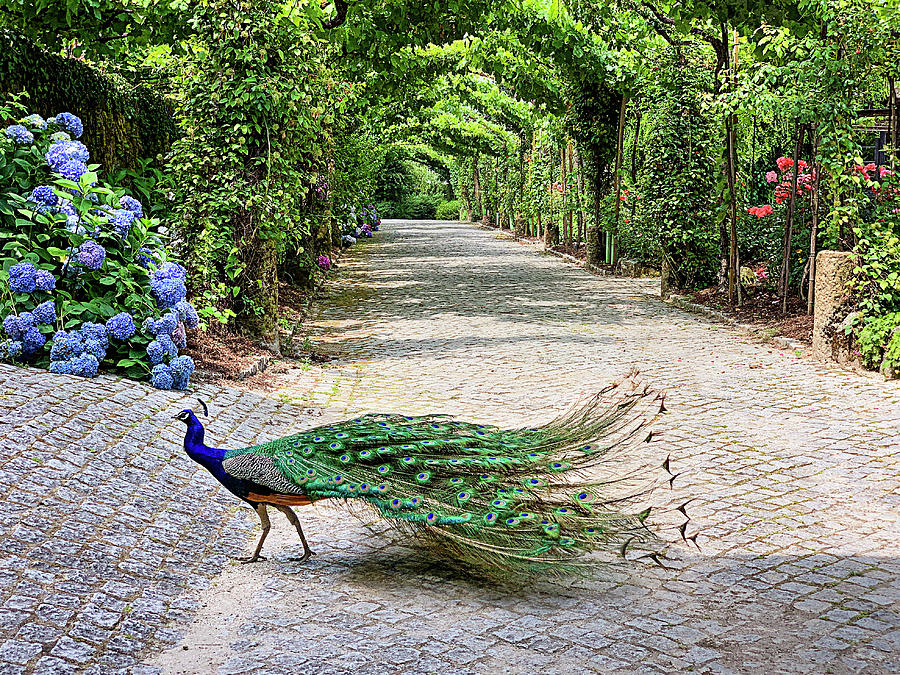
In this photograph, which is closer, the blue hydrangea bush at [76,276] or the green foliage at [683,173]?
the blue hydrangea bush at [76,276]

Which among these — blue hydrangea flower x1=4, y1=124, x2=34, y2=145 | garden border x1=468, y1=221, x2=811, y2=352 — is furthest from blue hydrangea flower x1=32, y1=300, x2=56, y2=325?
garden border x1=468, y1=221, x2=811, y2=352

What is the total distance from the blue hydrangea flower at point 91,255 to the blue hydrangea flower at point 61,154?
77 cm

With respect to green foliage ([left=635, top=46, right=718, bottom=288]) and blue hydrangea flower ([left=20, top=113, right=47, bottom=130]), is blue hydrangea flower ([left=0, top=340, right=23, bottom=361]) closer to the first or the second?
blue hydrangea flower ([left=20, top=113, right=47, bottom=130])

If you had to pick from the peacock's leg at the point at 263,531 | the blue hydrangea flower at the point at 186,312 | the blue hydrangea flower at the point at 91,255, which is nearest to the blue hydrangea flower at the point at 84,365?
the blue hydrangea flower at the point at 91,255

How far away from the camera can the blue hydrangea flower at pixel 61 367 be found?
6898 mm

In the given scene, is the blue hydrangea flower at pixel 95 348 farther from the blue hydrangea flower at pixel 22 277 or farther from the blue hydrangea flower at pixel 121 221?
the blue hydrangea flower at pixel 121 221

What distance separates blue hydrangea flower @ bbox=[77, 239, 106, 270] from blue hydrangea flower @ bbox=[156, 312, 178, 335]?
0.64 metres

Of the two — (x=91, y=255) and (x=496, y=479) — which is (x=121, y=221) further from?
(x=496, y=479)

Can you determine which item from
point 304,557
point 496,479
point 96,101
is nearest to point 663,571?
point 496,479

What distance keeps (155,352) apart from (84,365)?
23.7 inches

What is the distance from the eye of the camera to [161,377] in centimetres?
734

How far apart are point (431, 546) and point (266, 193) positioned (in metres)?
6.50

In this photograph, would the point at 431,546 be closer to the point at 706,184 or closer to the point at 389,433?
the point at 389,433

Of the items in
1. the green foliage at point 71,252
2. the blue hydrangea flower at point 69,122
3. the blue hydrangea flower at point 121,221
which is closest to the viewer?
the green foliage at point 71,252
